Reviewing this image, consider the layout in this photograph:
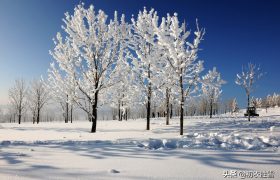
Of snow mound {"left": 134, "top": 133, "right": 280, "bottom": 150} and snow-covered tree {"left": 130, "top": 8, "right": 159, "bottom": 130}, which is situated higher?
snow-covered tree {"left": 130, "top": 8, "right": 159, "bottom": 130}

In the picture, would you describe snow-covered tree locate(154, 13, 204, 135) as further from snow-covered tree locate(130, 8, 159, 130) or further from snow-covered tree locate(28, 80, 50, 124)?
snow-covered tree locate(28, 80, 50, 124)

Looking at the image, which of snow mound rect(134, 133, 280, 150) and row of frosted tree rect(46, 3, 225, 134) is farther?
row of frosted tree rect(46, 3, 225, 134)

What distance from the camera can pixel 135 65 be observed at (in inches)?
776

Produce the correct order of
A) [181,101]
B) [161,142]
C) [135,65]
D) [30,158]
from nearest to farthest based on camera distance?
[30,158], [161,142], [181,101], [135,65]

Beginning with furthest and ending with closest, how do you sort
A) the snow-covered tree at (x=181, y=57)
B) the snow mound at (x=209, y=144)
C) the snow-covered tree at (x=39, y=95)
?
1. the snow-covered tree at (x=39, y=95)
2. the snow-covered tree at (x=181, y=57)
3. the snow mound at (x=209, y=144)

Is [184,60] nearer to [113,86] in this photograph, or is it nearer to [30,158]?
[113,86]

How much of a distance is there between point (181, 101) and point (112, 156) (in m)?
11.3

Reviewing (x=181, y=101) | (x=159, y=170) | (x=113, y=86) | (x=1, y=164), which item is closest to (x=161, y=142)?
(x=159, y=170)

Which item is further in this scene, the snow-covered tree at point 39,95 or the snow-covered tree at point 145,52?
the snow-covered tree at point 39,95

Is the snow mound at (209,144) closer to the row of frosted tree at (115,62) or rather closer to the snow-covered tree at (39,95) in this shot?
the row of frosted tree at (115,62)

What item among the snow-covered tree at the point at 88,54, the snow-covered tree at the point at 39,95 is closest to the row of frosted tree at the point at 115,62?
the snow-covered tree at the point at 88,54

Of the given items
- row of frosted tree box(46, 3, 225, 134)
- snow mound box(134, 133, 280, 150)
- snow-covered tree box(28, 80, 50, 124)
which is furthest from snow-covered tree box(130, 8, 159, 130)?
snow-covered tree box(28, 80, 50, 124)

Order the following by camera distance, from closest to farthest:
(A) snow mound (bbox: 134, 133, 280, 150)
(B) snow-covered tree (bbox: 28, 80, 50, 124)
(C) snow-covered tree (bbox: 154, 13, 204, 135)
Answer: (A) snow mound (bbox: 134, 133, 280, 150), (C) snow-covered tree (bbox: 154, 13, 204, 135), (B) snow-covered tree (bbox: 28, 80, 50, 124)

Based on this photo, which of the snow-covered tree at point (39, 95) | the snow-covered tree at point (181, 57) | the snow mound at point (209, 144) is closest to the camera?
the snow mound at point (209, 144)
